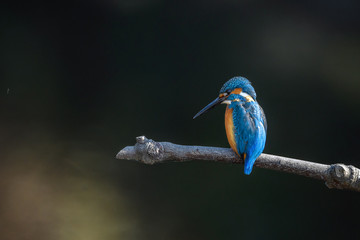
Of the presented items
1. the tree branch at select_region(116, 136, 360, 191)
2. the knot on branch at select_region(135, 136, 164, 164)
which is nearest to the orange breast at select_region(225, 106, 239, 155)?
the tree branch at select_region(116, 136, 360, 191)

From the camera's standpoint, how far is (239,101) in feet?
4.63

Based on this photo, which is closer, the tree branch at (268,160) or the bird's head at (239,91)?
the tree branch at (268,160)

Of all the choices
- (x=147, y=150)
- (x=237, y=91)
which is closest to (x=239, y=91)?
(x=237, y=91)

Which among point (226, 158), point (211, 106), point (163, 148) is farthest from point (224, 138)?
point (163, 148)

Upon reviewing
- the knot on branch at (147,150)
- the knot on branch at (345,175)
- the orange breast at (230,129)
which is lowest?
the knot on branch at (345,175)

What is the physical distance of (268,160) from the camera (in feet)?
4.10

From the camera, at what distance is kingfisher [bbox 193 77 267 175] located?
4.20 ft

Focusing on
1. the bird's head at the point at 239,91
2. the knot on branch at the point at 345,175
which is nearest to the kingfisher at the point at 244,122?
the bird's head at the point at 239,91

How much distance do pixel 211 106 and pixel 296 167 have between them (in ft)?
Result: 1.47

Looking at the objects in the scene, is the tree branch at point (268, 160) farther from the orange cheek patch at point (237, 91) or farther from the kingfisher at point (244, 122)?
the orange cheek patch at point (237, 91)

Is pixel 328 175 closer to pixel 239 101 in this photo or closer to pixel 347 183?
pixel 347 183

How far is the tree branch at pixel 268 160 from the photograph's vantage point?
46.5 inches

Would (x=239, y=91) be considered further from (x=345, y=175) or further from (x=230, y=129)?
(x=345, y=175)

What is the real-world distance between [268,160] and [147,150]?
430mm
